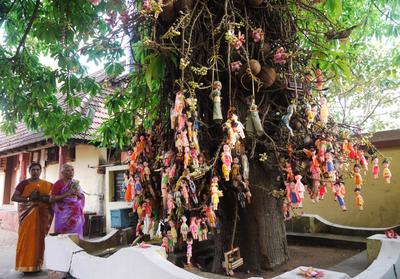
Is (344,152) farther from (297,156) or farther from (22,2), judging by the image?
(22,2)

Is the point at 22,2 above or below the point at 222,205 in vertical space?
above

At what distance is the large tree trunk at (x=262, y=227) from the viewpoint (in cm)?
331

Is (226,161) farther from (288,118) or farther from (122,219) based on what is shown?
(122,219)

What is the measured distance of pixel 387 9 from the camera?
12.9 feet

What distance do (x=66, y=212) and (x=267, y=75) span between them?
396 centimetres

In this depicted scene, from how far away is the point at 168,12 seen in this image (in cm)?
307

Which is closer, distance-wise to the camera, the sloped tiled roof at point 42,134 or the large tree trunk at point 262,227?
the large tree trunk at point 262,227

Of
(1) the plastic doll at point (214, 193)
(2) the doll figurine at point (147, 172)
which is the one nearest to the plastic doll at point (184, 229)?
(1) the plastic doll at point (214, 193)

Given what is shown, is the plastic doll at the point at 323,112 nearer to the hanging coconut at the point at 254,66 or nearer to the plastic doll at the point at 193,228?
the hanging coconut at the point at 254,66

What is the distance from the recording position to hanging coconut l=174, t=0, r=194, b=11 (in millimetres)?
3029

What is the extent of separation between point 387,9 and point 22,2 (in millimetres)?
4524

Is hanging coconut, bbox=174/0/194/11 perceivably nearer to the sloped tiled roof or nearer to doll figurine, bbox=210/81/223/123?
doll figurine, bbox=210/81/223/123

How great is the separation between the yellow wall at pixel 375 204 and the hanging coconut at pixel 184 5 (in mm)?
3692

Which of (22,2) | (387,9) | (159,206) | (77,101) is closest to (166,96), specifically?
(159,206)
